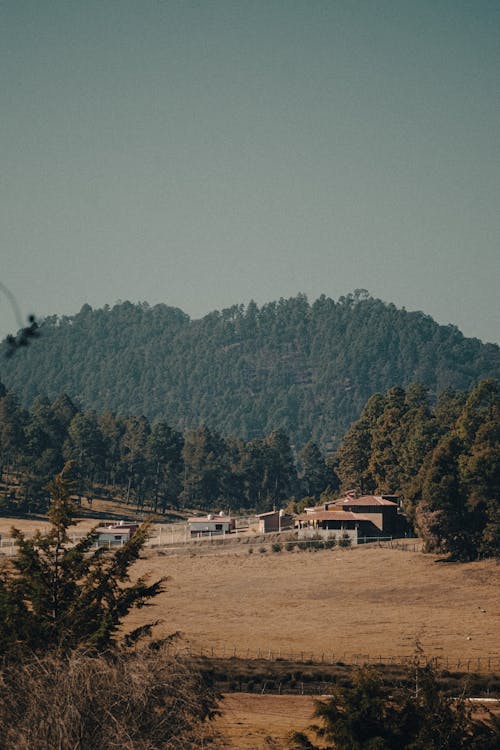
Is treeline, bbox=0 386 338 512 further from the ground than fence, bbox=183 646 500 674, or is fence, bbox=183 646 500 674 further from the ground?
treeline, bbox=0 386 338 512

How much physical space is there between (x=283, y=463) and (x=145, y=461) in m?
25.7

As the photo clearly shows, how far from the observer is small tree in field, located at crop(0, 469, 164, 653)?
34.8 meters

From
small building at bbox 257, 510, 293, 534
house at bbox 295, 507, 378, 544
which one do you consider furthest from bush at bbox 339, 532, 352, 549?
small building at bbox 257, 510, 293, 534

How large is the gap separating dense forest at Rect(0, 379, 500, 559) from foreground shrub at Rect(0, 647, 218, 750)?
52048 millimetres

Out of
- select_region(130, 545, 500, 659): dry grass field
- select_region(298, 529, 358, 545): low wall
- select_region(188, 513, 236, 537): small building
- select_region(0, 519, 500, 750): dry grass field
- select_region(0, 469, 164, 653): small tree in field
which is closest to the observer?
select_region(0, 469, 164, 653): small tree in field

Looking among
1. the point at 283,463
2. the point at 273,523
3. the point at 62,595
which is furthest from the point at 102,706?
the point at 283,463

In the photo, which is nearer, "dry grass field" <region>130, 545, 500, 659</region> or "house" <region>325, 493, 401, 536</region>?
"dry grass field" <region>130, 545, 500, 659</region>

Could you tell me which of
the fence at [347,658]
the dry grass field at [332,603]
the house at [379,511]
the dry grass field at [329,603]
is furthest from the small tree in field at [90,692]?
the house at [379,511]

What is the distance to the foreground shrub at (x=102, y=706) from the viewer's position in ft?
82.3

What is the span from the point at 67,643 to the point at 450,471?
63.3m

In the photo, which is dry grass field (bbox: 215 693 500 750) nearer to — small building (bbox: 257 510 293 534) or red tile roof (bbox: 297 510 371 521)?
red tile roof (bbox: 297 510 371 521)

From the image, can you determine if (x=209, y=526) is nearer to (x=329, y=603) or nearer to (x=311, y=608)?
(x=329, y=603)

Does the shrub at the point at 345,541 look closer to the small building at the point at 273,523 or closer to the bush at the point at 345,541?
the bush at the point at 345,541

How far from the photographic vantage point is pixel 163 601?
7619 cm
